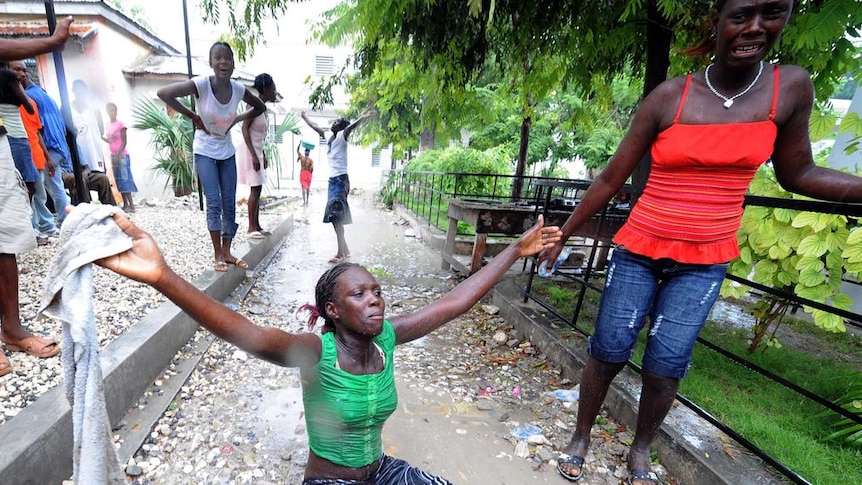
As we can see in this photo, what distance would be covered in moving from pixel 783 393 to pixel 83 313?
3.95 meters

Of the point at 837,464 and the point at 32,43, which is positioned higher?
the point at 32,43

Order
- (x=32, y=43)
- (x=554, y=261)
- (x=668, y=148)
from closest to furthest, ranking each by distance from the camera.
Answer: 1. (x=668, y=148)
2. (x=32, y=43)
3. (x=554, y=261)

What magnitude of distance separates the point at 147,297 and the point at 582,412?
3.38m

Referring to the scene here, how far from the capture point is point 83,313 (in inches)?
36.4

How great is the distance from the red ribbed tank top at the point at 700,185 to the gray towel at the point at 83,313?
6.01ft

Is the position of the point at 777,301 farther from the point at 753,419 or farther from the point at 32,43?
the point at 32,43

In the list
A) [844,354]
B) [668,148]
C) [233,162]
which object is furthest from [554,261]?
[844,354]

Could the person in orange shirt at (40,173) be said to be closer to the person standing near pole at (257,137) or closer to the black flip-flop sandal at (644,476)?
the person standing near pole at (257,137)

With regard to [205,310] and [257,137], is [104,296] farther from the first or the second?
[205,310]

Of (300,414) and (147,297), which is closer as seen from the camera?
(300,414)

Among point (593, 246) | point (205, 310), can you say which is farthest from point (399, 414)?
point (593, 246)

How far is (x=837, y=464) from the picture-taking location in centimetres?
203

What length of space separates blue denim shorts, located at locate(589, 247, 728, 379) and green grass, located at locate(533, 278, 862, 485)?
99cm

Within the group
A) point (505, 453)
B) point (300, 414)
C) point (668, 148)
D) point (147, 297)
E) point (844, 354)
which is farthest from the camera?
point (844, 354)
